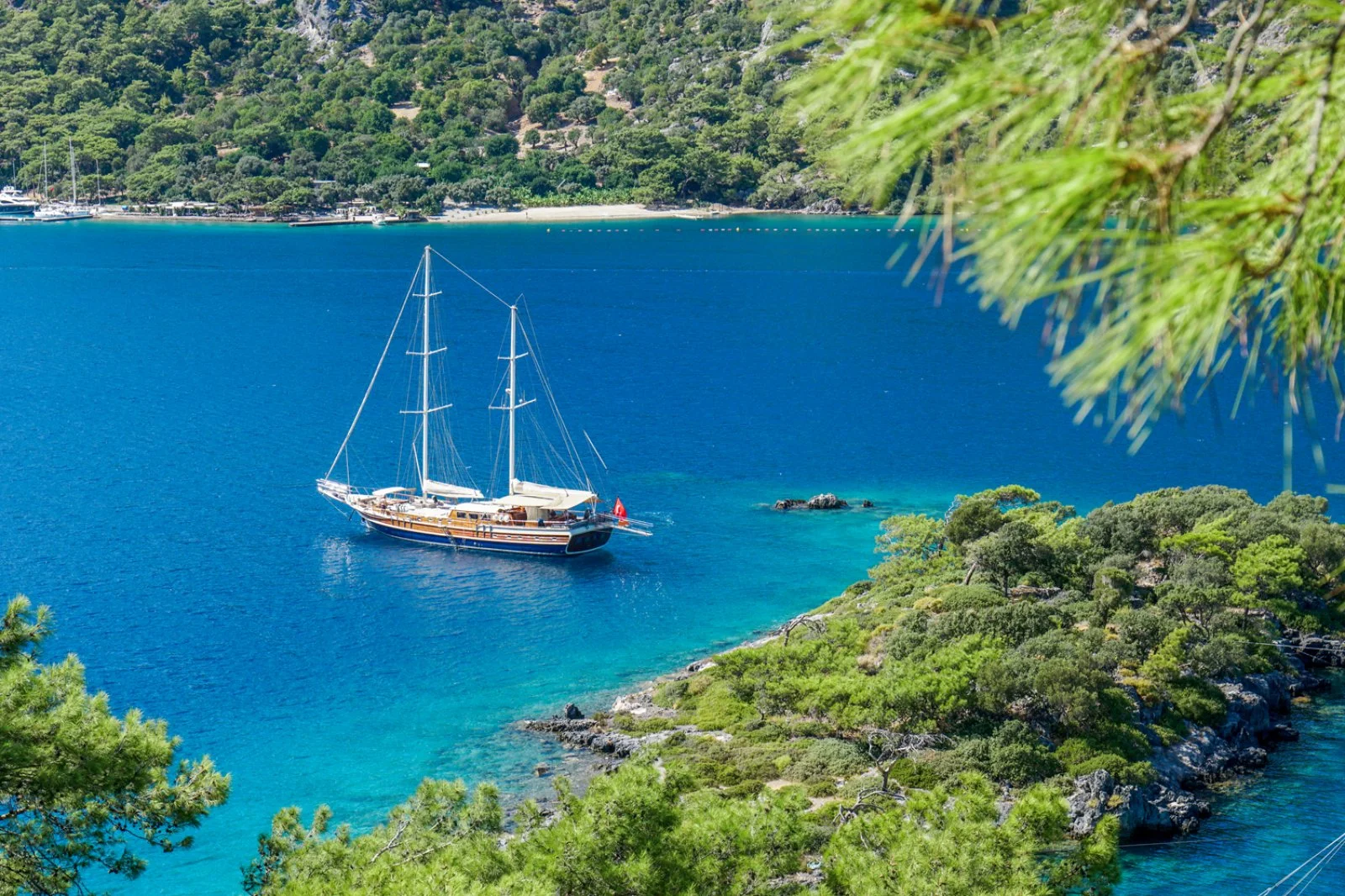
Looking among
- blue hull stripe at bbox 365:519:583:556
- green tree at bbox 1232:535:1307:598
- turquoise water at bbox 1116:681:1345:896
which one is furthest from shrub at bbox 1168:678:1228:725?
blue hull stripe at bbox 365:519:583:556

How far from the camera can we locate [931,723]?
1340 inches

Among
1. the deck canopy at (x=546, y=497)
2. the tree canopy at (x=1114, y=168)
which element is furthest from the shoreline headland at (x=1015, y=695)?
Answer: the tree canopy at (x=1114, y=168)

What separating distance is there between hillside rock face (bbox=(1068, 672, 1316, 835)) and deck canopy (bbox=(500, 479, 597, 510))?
1096 inches

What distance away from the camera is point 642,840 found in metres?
19.7

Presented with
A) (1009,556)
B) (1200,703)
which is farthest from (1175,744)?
(1009,556)

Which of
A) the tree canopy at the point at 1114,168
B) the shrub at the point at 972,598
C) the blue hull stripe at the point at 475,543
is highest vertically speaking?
the tree canopy at the point at 1114,168

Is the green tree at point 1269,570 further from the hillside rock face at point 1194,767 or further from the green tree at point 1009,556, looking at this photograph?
the green tree at point 1009,556

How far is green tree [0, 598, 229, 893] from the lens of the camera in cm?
1422

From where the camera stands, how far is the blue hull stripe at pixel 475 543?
57.0 metres

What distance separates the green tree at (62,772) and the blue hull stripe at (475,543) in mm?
40254

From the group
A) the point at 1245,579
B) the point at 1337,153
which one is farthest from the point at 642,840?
the point at 1245,579

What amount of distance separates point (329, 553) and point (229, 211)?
14715 centimetres

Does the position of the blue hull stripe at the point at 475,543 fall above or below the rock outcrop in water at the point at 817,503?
below

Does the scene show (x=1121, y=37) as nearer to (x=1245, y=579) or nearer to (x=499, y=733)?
(x=499, y=733)
